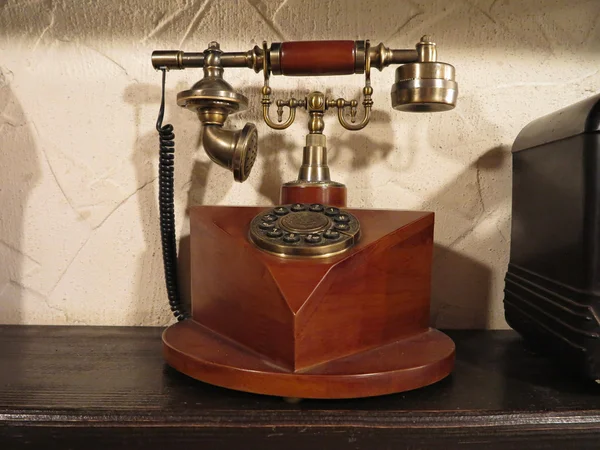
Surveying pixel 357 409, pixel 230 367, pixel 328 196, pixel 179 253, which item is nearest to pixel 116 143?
pixel 179 253

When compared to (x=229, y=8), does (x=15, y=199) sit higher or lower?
lower

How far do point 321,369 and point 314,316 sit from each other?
0.22 ft

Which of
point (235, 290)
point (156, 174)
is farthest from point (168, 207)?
point (235, 290)

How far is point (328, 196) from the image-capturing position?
784 mm

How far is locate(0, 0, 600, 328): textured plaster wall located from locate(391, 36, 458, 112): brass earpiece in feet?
0.66

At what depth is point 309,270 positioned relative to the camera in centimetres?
61

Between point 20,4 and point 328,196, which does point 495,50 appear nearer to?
point 328,196

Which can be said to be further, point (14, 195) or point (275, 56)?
point (14, 195)

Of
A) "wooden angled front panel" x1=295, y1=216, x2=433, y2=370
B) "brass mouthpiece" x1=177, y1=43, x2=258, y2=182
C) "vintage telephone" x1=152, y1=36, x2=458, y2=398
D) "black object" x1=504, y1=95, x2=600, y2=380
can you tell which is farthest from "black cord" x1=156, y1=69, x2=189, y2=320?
"black object" x1=504, y1=95, x2=600, y2=380

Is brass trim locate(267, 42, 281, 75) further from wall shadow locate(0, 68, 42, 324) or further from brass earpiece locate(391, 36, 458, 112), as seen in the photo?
wall shadow locate(0, 68, 42, 324)

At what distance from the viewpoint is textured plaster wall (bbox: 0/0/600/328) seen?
3.20ft

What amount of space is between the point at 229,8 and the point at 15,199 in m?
0.60

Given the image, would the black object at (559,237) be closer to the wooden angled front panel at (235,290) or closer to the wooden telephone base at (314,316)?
the wooden telephone base at (314,316)

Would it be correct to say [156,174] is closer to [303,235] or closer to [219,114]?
[219,114]
